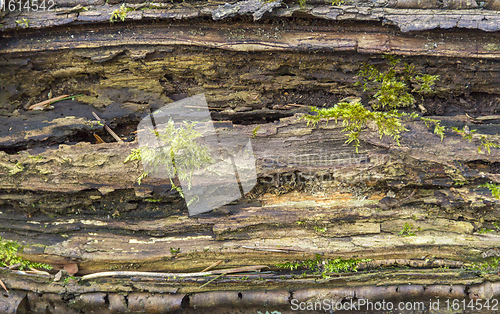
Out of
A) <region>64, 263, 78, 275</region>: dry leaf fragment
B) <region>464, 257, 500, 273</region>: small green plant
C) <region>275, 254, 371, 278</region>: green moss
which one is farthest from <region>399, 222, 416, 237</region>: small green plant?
<region>64, 263, 78, 275</region>: dry leaf fragment

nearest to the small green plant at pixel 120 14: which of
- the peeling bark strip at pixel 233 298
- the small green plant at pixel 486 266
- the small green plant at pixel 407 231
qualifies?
the peeling bark strip at pixel 233 298

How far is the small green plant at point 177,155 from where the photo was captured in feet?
9.95

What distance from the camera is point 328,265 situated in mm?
3178

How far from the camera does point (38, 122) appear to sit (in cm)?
342

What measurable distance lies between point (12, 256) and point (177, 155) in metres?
2.26

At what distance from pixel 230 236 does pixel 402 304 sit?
75.5 inches

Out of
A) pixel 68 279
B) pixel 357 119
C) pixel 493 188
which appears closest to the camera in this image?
pixel 493 188

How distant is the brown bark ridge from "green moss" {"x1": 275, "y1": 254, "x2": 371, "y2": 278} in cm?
6

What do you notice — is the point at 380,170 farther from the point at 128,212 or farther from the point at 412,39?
the point at 128,212

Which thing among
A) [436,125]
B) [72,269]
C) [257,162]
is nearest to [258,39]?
[257,162]

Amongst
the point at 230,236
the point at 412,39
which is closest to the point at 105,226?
the point at 230,236

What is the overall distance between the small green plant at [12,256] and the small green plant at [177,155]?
5.31ft

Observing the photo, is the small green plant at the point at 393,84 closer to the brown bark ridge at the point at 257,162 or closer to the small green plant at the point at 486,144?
the brown bark ridge at the point at 257,162

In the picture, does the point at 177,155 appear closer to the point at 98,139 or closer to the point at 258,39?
the point at 98,139
